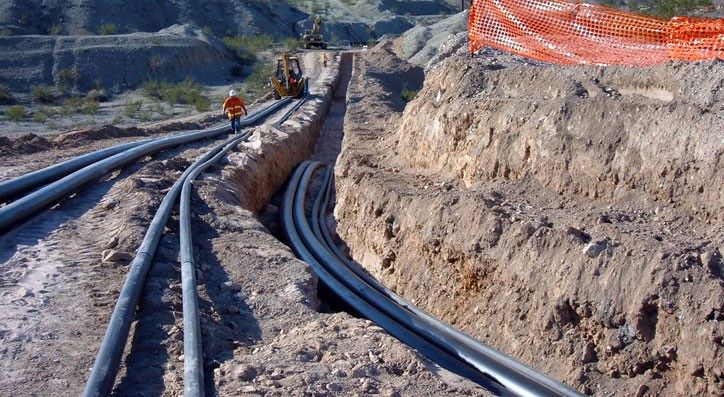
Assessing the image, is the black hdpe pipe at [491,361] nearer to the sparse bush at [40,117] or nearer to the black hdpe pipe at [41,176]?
the black hdpe pipe at [41,176]

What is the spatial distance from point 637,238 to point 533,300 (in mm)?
1244

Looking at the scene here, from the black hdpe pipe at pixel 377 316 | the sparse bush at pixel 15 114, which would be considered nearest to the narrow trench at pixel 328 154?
the black hdpe pipe at pixel 377 316

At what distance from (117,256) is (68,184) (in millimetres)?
2858

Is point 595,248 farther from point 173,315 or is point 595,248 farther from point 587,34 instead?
point 587,34

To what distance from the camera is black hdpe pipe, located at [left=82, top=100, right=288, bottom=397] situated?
526 cm

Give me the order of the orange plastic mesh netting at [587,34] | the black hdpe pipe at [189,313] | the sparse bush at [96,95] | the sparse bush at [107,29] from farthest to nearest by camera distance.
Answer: the sparse bush at [107,29]
the sparse bush at [96,95]
the orange plastic mesh netting at [587,34]
the black hdpe pipe at [189,313]

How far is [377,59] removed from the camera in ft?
127

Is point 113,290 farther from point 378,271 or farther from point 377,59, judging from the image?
point 377,59

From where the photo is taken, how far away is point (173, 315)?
6949 millimetres

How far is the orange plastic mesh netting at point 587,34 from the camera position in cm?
1012

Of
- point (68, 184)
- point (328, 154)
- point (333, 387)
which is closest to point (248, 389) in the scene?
point (333, 387)

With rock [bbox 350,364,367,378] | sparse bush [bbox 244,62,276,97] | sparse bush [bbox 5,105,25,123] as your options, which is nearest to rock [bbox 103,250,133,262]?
rock [bbox 350,364,367,378]

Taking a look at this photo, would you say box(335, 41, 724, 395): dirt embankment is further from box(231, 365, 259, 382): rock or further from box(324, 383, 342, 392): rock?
box(231, 365, 259, 382): rock

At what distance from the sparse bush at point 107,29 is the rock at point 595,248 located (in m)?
46.6
